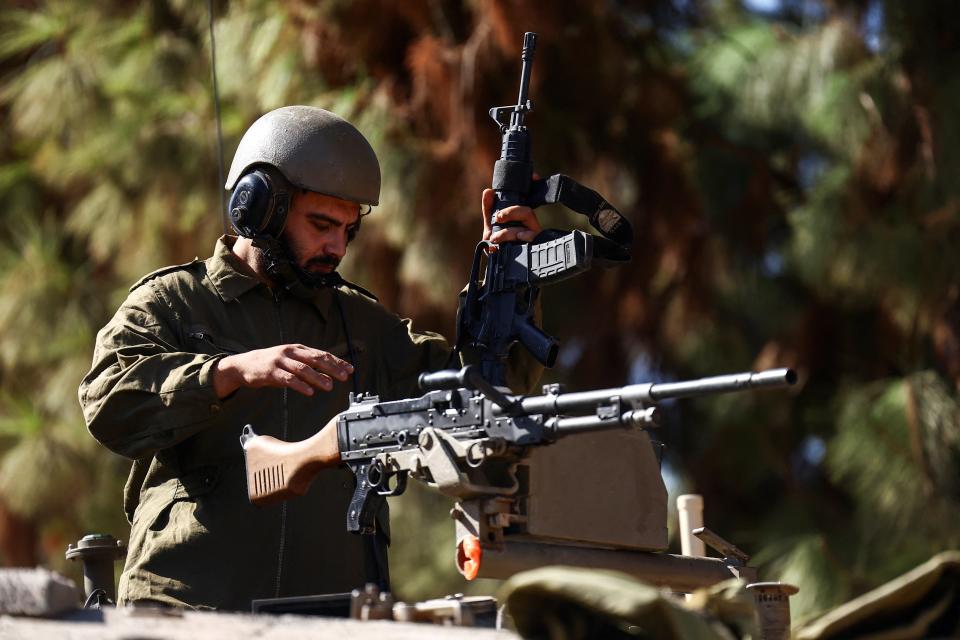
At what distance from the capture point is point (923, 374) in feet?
30.5

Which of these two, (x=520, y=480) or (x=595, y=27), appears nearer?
(x=520, y=480)

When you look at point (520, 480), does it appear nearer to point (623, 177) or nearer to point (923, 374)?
point (923, 374)

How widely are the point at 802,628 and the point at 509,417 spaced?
91cm

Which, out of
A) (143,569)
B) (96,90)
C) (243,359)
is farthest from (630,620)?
(96,90)

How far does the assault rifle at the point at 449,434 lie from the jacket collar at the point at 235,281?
63 centimetres

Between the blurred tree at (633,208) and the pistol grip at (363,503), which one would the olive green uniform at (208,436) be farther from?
the blurred tree at (633,208)

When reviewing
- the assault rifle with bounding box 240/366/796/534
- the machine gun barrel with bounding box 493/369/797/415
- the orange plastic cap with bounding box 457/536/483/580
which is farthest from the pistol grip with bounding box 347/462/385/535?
the machine gun barrel with bounding box 493/369/797/415

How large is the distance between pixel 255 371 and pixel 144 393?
1.26 ft

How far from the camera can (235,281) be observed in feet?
18.0

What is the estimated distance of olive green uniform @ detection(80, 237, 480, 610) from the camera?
196 inches

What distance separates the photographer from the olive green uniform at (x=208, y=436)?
4984 millimetres

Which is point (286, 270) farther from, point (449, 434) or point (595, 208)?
point (449, 434)

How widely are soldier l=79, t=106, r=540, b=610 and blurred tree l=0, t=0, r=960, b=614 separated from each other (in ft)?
12.3

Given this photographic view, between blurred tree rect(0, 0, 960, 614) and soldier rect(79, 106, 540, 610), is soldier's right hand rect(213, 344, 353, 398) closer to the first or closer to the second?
soldier rect(79, 106, 540, 610)
